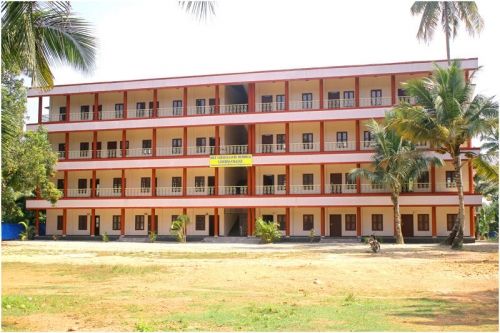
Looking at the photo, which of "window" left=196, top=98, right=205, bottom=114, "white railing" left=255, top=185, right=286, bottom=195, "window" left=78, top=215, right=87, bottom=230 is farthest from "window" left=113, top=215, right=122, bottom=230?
"white railing" left=255, top=185, right=286, bottom=195

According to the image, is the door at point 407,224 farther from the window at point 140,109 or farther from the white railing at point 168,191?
the window at point 140,109

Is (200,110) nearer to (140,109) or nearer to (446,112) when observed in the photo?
(140,109)

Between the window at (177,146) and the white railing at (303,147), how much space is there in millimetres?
7925

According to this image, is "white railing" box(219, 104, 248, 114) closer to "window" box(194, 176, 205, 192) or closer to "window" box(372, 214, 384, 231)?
"window" box(194, 176, 205, 192)

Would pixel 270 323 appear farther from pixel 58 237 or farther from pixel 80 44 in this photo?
pixel 58 237

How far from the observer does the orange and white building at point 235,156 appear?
33.7 metres

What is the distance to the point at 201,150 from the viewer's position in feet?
124

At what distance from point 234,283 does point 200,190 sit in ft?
75.5

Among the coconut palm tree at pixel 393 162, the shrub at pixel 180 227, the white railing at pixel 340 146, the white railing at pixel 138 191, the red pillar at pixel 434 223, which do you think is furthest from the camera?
the white railing at pixel 138 191

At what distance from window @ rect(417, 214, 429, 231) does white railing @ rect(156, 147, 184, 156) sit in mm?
16283

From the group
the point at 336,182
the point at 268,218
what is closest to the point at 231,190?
the point at 268,218

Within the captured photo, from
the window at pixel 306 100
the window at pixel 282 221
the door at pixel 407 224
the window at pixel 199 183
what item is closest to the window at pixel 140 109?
the window at pixel 199 183

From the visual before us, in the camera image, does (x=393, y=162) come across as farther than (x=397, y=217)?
No

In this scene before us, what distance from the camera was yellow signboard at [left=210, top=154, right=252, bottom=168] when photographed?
1377 inches
